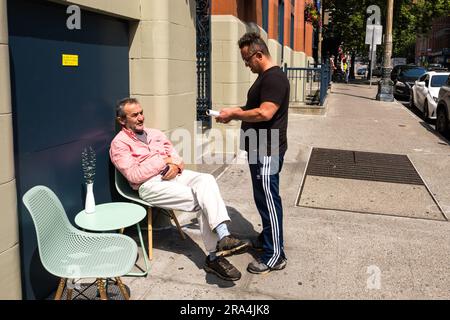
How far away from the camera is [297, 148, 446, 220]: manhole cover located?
5617mm

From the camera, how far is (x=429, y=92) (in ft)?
46.8

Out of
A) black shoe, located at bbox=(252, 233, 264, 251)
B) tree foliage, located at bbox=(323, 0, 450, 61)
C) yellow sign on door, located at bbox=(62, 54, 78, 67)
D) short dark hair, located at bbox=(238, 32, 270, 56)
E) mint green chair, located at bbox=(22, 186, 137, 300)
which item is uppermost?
tree foliage, located at bbox=(323, 0, 450, 61)

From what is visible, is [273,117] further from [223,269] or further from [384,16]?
[384,16]

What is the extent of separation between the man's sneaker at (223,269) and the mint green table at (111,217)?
20.4 inches

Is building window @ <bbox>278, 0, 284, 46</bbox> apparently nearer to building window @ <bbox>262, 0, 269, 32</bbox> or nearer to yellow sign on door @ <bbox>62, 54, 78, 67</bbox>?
building window @ <bbox>262, 0, 269, 32</bbox>

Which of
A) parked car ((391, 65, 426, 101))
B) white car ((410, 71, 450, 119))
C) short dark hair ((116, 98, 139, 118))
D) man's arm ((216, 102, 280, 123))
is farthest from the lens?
parked car ((391, 65, 426, 101))

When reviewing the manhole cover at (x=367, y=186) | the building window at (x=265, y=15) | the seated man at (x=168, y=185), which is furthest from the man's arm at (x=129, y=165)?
the building window at (x=265, y=15)

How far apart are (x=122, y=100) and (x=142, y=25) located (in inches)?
33.1

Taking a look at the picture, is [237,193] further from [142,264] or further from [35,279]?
[35,279]

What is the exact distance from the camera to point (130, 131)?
13.1 ft

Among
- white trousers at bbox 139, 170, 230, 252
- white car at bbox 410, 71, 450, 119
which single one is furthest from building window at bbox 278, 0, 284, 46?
white trousers at bbox 139, 170, 230, 252

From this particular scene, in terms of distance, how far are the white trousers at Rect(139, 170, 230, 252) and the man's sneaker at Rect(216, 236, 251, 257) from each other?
0.18 meters

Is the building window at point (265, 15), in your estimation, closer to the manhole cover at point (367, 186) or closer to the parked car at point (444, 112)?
the parked car at point (444, 112)

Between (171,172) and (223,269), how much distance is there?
100 cm
